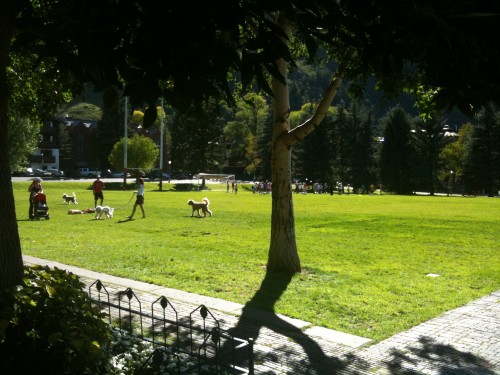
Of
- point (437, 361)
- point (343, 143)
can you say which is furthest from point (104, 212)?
point (343, 143)

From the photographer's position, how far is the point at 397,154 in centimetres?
7231

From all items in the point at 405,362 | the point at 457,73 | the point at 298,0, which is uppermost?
the point at 298,0

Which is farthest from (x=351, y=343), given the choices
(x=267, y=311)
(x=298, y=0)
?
(x=298, y=0)

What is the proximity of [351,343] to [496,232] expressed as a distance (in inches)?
564

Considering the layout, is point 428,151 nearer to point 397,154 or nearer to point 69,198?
point 397,154

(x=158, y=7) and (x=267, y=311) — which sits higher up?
(x=158, y=7)

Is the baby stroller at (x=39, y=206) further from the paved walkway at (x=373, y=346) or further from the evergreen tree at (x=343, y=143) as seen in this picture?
the evergreen tree at (x=343, y=143)

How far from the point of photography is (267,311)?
24.5 feet

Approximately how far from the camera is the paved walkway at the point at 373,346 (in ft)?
17.5

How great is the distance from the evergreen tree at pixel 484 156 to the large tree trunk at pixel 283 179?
6502 centimetres

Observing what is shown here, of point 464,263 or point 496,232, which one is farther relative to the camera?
point 496,232

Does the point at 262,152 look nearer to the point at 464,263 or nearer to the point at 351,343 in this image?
the point at 464,263

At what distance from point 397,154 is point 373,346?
69.5 metres

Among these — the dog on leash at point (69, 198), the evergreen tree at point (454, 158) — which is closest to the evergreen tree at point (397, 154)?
the evergreen tree at point (454, 158)
